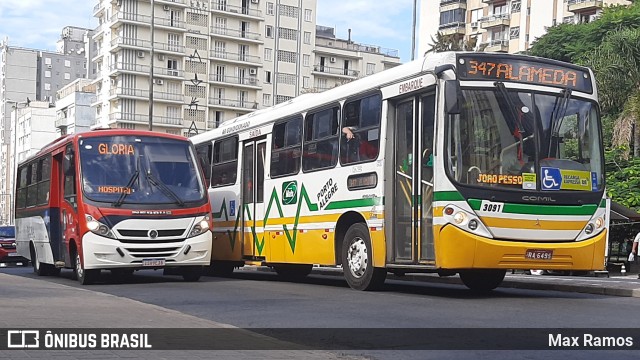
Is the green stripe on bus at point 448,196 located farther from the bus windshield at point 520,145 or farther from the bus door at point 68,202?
the bus door at point 68,202

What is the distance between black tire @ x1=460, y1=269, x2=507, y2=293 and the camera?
15641mm

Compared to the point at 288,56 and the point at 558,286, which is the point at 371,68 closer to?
the point at 288,56

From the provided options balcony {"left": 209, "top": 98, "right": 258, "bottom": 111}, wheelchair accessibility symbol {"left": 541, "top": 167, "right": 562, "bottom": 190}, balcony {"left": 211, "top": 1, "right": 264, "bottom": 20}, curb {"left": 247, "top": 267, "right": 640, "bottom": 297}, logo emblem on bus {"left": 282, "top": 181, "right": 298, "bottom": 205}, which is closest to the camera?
wheelchair accessibility symbol {"left": 541, "top": 167, "right": 562, "bottom": 190}

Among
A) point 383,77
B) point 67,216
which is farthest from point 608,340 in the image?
point 67,216

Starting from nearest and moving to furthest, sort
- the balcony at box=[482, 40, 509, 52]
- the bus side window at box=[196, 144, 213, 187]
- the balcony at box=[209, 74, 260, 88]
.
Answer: the bus side window at box=[196, 144, 213, 187], the balcony at box=[482, 40, 509, 52], the balcony at box=[209, 74, 260, 88]

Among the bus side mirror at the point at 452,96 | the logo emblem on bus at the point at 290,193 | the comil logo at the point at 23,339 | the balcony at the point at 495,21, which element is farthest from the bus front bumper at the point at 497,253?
the balcony at the point at 495,21

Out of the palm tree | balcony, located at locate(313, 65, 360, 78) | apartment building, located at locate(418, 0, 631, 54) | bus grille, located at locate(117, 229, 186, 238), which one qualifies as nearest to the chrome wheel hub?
bus grille, located at locate(117, 229, 186, 238)

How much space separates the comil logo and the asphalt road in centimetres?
264

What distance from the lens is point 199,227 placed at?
1869 cm

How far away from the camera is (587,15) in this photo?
3004 inches

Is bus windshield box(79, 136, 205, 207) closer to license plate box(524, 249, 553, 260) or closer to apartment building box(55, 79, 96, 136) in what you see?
license plate box(524, 249, 553, 260)

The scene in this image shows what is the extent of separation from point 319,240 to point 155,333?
25.4 ft

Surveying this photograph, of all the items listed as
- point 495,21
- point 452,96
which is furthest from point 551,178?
point 495,21

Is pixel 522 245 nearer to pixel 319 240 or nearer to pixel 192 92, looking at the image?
pixel 319 240
